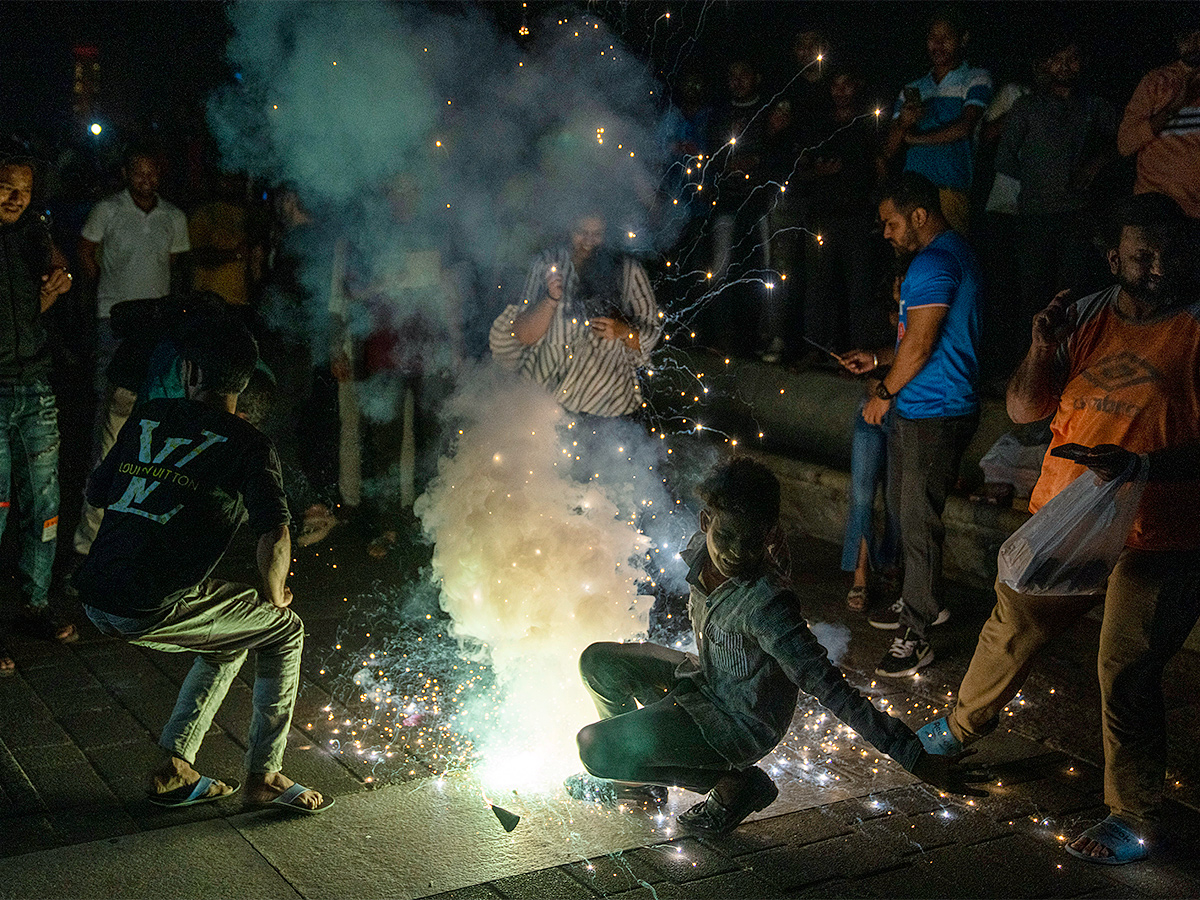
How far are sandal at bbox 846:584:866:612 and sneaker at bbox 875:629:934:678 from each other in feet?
2.56

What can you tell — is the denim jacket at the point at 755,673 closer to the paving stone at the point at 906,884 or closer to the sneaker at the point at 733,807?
the sneaker at the point at 733,807

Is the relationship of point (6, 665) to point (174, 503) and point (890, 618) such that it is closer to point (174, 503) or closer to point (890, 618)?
point (174, 503)

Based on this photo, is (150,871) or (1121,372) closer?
(150,871)

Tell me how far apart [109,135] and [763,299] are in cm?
1085

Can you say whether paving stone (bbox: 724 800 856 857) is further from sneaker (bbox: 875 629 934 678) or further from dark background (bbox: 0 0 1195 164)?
dark background (bbox: 0 0 1195 164)

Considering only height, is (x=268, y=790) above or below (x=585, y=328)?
below

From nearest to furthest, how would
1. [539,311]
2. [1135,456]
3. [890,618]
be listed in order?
[1135,456] → [539,311] → [890,618]

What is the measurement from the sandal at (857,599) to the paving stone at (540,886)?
11.0 ft

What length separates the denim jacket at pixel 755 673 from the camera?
3.58m

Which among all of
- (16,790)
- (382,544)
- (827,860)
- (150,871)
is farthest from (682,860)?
(382,544)

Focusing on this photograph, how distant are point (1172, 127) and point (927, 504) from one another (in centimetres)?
320

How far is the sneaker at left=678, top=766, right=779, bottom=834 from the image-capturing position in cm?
393

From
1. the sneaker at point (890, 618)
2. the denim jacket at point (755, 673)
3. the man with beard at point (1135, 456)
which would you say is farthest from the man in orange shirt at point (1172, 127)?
the denim jacket at point (755, 673)

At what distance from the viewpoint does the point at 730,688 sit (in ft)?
12.9
